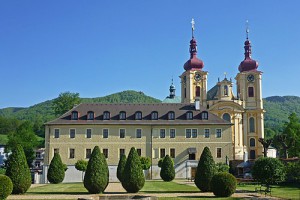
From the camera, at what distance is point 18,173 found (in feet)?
92.9

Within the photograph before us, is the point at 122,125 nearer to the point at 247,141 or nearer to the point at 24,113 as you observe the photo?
the point at 247,141

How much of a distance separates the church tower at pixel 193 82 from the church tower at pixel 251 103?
22.9ft

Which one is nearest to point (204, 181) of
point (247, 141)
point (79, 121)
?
point (79, 121)

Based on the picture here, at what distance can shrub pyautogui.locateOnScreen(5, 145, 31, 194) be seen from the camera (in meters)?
28.1

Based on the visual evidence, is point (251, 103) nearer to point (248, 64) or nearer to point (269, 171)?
point (248, 64)

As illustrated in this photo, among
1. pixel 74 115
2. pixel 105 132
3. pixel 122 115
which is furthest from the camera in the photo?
pixel 122 115

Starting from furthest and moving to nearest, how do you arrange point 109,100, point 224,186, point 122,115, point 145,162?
point 109,100
point 122,115
point 145,162
point 224,186

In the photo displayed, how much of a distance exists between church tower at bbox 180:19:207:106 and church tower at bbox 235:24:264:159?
275 inches

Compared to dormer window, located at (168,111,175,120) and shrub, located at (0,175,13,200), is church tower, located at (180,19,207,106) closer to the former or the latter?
dormer window, located at (168,111,175,120)

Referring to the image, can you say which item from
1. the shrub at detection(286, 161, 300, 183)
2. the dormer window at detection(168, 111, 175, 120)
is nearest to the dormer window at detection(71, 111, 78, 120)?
the dormer window at detection(168, 111, 175, 120)

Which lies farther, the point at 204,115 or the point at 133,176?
the point at 204,115

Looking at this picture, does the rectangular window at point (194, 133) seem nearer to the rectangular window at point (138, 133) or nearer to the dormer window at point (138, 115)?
the rectangular window at point (138, 133)

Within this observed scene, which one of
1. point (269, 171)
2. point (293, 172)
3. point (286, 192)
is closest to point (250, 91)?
point (293, 172)

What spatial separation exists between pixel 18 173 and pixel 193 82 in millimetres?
50855
